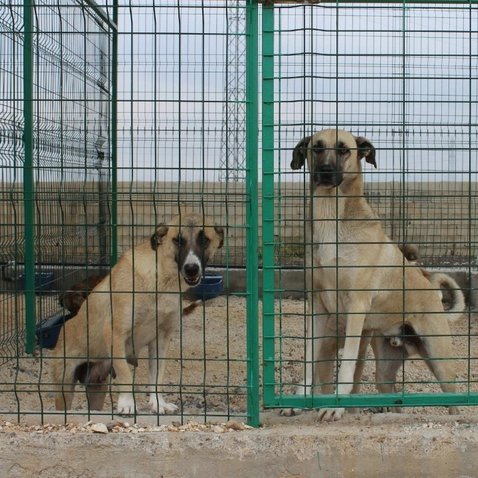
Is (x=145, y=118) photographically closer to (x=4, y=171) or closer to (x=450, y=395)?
(x=4, y=171)

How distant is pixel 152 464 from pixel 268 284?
1.12 m

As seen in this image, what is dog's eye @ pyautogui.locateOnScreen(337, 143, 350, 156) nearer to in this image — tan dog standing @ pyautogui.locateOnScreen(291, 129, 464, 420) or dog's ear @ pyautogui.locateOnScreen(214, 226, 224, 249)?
tan dog standing @ pyautogui.locateOnScreen(291, 129, 464, 420)

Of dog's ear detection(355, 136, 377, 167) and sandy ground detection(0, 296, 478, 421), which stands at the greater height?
dog's ear detection(355, 136, 377, 167)

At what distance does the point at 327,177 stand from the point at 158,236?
141 cm

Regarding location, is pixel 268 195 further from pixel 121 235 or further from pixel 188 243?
pixel 121 235

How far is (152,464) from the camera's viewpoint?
14.2 feet

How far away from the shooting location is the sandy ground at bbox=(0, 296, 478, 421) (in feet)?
16.6

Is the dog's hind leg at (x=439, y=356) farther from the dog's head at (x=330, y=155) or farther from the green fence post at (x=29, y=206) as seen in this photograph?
the green fence post at (x=29, y=206)

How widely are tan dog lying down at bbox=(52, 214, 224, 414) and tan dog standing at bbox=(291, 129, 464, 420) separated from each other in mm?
941

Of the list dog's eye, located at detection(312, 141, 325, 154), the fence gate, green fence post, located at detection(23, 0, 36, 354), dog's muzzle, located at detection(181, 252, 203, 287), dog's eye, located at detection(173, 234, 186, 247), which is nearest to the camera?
dog's eye, located at detection(312, 141, 325, 154)

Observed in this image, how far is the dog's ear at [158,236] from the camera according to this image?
5981 mm

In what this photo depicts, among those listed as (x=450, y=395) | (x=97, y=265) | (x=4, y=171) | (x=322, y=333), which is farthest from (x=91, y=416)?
(x=97, y=265)

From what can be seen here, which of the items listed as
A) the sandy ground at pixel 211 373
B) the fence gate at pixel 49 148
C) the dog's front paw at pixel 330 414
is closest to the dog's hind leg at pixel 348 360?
the dog's front paw at pixel 330 414

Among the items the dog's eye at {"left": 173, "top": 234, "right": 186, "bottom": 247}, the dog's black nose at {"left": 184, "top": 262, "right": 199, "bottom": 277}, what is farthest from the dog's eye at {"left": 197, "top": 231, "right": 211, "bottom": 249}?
the dog's black nose at {"left": 184, "top": 262, "right": 199, "bottom": 277}
